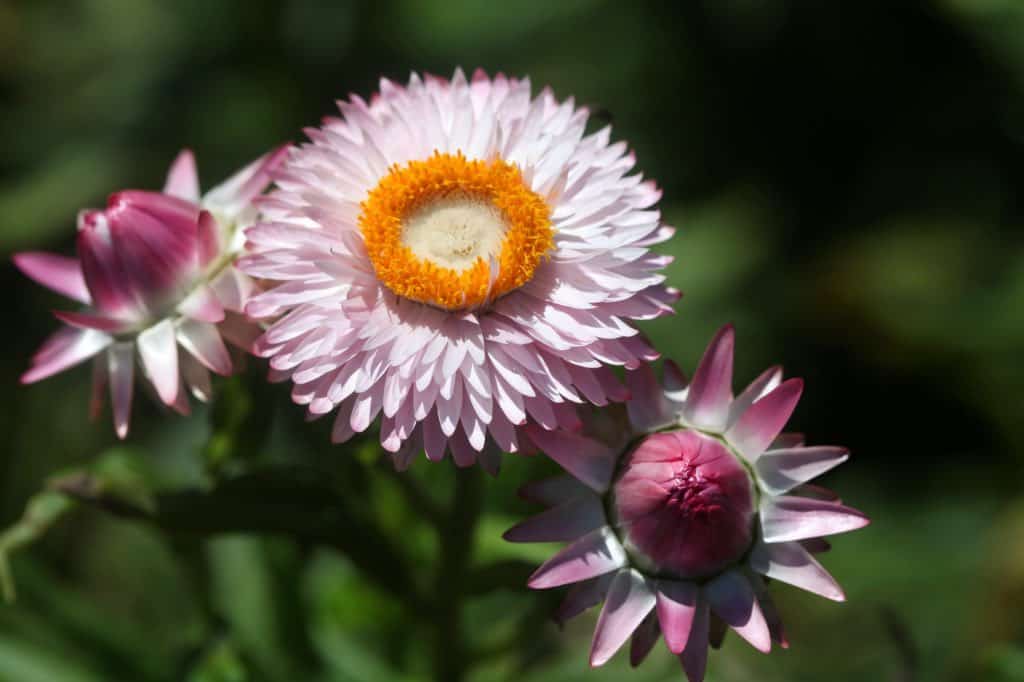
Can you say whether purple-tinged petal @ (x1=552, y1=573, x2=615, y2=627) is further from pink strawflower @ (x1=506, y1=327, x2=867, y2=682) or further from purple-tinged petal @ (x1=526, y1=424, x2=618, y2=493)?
purple-tinged petal @ (x1=526, y1=424, x2=618, y2=493)

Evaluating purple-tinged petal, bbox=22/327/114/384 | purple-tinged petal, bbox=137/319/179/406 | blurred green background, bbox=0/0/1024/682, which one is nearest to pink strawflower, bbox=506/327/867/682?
purple-tinged petal, bbox=137/319/179/406

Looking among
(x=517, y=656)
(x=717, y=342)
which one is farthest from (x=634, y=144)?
(x=717, y=342)

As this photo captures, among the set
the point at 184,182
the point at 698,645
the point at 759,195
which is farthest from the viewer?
the point at 759,195

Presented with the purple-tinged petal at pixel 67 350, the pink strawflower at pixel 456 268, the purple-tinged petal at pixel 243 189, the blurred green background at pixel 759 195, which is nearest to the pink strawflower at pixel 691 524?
the pink strawflower at pixel 456 268

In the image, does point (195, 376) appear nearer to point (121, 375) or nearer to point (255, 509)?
point (121, 375)

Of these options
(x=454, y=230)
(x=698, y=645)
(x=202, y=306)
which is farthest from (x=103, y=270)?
(x=698, y=645)

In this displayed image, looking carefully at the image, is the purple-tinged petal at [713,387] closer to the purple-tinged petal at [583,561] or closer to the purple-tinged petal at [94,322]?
the purple-tinged petal at [583,561]

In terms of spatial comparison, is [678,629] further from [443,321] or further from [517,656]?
[517,656]
